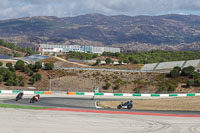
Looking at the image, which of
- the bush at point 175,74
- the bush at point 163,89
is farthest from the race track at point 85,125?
the bush at point 175,74

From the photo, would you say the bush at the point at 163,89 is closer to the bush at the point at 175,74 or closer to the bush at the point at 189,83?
the bush at the point at 189,83

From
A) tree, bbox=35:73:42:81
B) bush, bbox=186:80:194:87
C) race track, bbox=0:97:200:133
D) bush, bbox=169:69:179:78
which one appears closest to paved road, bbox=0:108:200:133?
race track, bbox=0:97:200:133

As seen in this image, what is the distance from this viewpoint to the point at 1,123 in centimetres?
2852

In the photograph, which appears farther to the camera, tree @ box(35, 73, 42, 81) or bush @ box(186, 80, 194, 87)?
tree @ box(35, 73, 42, 81)

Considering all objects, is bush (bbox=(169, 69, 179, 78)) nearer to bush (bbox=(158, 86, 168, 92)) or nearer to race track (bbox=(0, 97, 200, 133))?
bush (bbox=(158, 86, 168, 92))

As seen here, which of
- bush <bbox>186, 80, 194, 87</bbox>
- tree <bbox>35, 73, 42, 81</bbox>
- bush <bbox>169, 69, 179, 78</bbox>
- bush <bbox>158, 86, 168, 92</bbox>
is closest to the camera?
bush <bbox>158, 86, 168, 92</bbox>

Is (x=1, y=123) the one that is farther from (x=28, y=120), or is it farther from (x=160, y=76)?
(x=160, y=76)

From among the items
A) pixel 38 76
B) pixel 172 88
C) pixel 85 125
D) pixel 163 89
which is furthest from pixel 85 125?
pixel 38 76

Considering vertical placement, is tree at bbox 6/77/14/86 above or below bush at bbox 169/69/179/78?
below

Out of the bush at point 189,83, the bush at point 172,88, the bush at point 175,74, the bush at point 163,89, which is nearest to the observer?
the bush at point 163,89

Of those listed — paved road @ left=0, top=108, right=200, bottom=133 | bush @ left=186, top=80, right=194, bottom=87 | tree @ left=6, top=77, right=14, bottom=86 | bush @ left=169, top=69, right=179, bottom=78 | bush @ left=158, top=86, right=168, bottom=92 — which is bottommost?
bush @ left=158, top=86, right=168, bottom=92

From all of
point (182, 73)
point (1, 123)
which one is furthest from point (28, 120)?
point (182, 73)

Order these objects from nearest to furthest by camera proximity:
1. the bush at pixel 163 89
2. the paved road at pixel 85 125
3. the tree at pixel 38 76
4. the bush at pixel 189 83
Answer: the paved road at pixel 85 125, the bush at pixel 163 89, the bush at pixel 189 83, the tree at pixel 38 76

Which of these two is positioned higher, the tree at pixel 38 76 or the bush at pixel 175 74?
the bush at pixel 175 74
